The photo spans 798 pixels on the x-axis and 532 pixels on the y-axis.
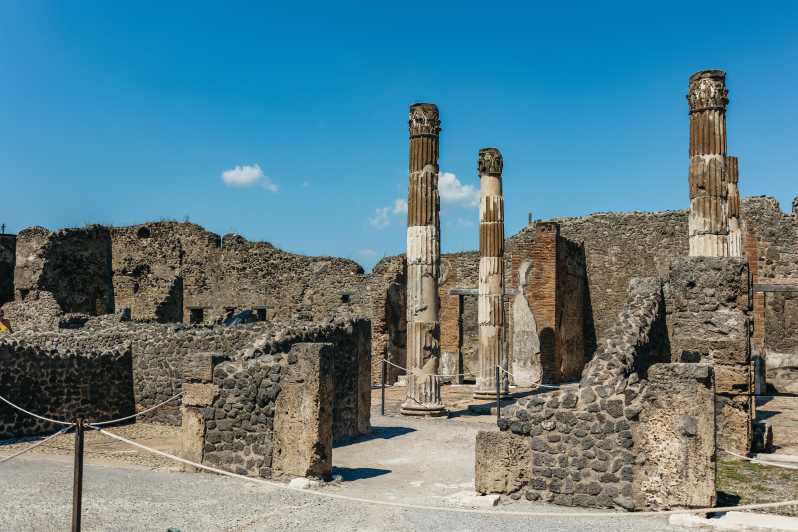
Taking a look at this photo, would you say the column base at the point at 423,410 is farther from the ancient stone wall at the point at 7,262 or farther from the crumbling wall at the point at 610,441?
the ancient stone wall at the point at 7,262

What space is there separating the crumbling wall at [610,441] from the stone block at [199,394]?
3.03 meters

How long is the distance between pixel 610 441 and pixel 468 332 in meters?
17.0

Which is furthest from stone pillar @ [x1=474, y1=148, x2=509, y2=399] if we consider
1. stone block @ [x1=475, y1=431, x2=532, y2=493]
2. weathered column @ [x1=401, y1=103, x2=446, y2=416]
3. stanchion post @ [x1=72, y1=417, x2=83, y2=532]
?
stanchion post @ [x1=72, y1=417, x2=83, y2=532]

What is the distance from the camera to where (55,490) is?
721cm

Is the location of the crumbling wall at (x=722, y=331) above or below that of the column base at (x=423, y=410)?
above

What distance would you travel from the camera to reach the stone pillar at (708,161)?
41.0 ft

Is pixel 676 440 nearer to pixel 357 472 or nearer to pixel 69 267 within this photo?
pixel 357 472

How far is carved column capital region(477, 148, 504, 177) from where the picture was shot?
17453mm

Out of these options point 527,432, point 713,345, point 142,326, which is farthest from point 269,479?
point 142,326

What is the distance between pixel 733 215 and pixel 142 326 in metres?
13.6

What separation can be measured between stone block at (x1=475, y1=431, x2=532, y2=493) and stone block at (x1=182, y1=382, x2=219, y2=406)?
3.04 meters

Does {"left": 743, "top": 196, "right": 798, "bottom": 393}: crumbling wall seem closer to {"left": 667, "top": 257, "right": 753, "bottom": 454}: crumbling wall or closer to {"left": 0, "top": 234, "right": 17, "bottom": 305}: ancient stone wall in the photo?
{"left": 667, "top": 257, "right": 753, "bottom": 454}: crumbling wall

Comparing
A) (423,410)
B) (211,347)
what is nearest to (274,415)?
(211,347)

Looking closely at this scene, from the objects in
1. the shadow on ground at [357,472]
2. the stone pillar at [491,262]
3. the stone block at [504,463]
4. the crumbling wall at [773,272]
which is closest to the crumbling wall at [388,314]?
the stone pillar at [491,262]
